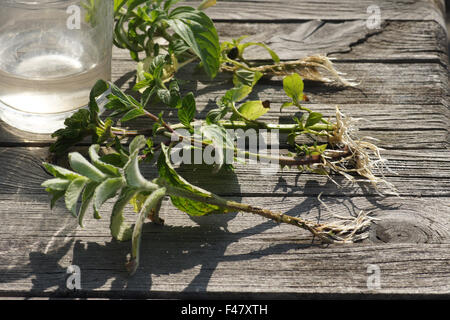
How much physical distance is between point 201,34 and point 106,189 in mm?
575

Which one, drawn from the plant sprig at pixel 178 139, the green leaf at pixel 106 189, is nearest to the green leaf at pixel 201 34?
the plant sprig at pixel 178 139

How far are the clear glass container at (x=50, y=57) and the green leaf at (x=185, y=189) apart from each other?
15.8 inches

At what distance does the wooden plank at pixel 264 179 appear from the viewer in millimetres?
1384

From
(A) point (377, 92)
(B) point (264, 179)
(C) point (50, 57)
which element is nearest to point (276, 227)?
(B) point (264, 179)

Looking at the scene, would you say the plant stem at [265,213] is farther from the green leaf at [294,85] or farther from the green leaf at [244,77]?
the green leaf at [244,77]

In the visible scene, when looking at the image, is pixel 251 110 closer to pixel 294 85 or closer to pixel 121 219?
pixel 294 85

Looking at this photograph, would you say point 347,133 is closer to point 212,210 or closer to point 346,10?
point 212,210

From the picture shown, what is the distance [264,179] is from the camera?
1422mm

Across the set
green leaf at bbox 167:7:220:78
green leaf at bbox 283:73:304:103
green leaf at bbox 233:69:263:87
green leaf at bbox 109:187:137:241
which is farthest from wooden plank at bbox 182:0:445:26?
green leaf at bbox 109:187:137:241

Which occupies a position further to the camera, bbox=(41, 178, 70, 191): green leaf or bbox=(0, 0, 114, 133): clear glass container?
bbox=(0, 0, 114, 133): clear glass container

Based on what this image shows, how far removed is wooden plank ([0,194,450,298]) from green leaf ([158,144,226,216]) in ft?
0.21

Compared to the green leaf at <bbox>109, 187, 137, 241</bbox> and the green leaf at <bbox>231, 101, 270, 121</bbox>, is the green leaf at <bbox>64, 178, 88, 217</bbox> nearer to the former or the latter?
the green leaf at <bbox>109, 187, 137, 241</bbox>

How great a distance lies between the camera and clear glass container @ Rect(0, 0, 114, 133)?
148 centimetres
